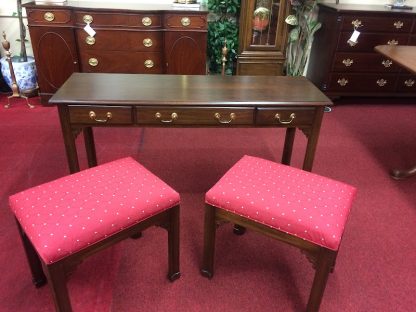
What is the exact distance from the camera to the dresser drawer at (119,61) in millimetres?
3020

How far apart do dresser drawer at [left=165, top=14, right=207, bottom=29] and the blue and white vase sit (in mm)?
1330

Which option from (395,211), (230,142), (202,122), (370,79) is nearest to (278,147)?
(230,142)

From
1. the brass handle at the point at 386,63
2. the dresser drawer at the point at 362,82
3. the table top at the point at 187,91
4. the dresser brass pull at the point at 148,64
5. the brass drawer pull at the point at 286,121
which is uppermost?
the table top at the point at 187,91

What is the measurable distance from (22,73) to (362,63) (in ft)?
10.3

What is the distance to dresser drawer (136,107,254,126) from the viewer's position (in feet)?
5.15

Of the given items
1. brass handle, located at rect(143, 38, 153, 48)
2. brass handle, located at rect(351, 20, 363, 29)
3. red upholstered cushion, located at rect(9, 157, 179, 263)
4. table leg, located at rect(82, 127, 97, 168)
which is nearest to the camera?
red upholstered cushion, located at rect(9, 157, 179, 263)

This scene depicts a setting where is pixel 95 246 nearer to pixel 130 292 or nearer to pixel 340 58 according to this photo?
pixel 130 292

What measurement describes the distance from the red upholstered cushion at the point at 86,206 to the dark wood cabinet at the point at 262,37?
209 centimetres

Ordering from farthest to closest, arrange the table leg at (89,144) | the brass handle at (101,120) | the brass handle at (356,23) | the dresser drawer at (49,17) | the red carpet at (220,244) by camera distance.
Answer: the brass handle at (356,23) → the dresser drawer at (49,17) → the table leg at (89,144) → the brass handle at (101,120) → the red carpet at (220,244)

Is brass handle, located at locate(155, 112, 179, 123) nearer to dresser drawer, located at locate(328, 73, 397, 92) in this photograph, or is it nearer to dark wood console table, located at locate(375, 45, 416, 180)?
dark wood console table, located at locate(375, 45, 416, 180)

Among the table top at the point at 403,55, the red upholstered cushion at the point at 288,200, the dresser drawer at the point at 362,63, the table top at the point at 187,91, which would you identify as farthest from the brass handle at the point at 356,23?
the red upholstered cushion at the point at 288,200

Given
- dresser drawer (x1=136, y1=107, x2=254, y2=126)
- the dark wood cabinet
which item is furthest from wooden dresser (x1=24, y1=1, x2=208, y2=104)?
dresser drawer (x1=136, y1=107, x2=254, y2=126)

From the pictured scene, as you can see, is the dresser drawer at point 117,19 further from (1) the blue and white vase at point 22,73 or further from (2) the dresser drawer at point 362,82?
(2) the dresser drawer at point 362,82

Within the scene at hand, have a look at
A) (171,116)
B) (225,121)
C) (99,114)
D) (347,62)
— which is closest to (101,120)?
(99,114)
